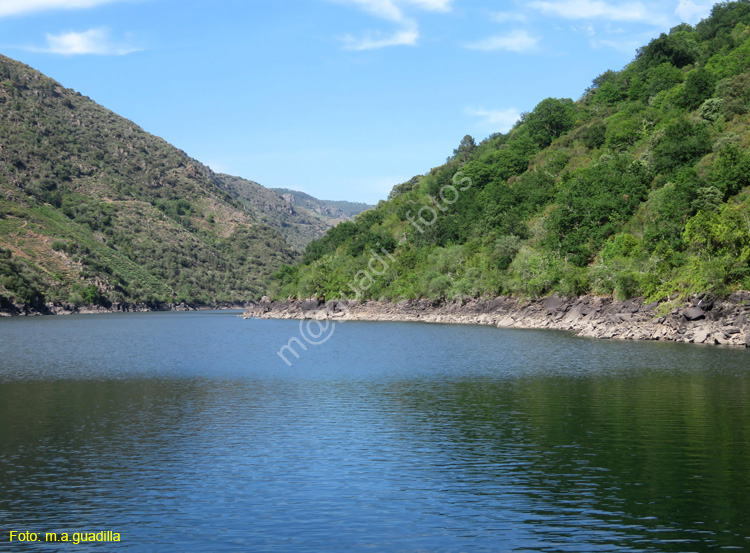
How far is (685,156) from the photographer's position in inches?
4208

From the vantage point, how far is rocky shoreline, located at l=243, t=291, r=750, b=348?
72.6 meters

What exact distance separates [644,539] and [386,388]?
28.7 metres

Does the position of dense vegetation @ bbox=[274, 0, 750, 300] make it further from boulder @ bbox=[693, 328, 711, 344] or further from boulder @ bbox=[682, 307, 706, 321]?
boulder @ bbox=[693, 328, 711, 344]

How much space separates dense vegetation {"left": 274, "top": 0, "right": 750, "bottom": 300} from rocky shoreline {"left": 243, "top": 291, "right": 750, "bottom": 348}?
230 cm

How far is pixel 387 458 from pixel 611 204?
97.7m

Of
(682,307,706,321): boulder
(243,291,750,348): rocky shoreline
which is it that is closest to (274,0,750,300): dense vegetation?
(243,291,750,348): rocky shoreline

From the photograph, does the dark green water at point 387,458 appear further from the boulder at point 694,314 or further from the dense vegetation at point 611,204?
the dense vegetation at point 611,204

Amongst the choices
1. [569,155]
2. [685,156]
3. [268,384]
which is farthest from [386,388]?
[569,155]

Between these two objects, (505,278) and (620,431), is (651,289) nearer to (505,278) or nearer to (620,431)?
(505,278)

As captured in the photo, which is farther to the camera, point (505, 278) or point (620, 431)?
point (505, 278)

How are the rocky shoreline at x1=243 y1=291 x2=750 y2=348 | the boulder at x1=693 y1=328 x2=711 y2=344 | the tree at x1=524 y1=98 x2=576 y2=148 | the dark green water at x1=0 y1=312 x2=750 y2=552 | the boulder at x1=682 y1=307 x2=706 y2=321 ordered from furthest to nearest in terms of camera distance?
the tree at x1=524 y1=98 x2=576 y2=148, the boulder at x1=682 y1=307 x2=706 y2=321, the rocky shoreline at x1=243 y1=291 x2=750 y2=348, the boulder at x1=693 y1=328 x2=711 y2=344, the dark green water at x1=0 y1=312 x2=750 y2=552

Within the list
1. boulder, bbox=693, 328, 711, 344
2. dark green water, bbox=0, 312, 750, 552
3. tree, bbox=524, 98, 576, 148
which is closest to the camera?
dark green water, bbox=0, 312, 750, 552

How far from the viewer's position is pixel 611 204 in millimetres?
113625

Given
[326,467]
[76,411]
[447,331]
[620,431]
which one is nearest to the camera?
[326,467]
